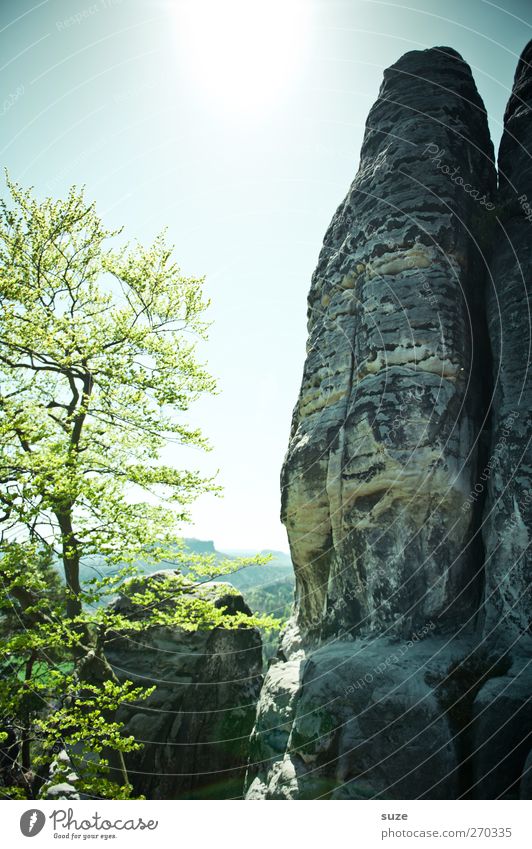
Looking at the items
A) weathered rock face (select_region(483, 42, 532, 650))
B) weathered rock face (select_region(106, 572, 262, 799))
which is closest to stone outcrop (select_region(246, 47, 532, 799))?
weathered rock face (select_region(483, 42, 532, 650))

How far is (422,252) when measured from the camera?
424 inches

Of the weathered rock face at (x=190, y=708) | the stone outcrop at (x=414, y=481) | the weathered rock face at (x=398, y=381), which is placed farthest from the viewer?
the weathered rock face at (x=190, y=708)

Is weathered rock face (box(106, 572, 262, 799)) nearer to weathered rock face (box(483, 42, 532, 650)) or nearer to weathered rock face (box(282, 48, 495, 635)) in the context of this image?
weathered rock face (box(282, 48, 495, 635))

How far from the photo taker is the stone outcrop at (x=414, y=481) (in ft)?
24.7

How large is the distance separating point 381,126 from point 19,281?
10.3m

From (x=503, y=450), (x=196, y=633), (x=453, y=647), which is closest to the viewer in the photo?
(x=453, y=647)

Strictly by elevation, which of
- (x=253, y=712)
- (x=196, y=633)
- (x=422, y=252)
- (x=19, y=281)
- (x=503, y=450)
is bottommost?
(x=253, y=712)

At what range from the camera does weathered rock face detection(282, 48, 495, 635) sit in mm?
9203

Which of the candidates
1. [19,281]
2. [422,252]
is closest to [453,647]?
[422,252]

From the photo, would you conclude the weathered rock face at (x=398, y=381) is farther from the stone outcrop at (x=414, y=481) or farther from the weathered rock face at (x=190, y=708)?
the weathered rock face at (x=190, y=708)

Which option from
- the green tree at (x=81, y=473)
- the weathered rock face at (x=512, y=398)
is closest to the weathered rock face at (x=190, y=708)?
the green tree at (x=81, y=473)

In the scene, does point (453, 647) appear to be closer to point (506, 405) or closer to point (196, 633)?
point (506, 405)

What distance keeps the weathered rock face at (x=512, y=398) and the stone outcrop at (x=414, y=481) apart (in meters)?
0.04

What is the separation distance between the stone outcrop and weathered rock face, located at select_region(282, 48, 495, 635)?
1.7 inches
